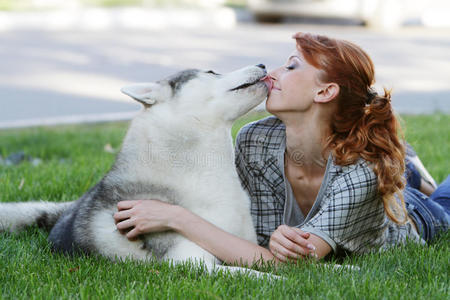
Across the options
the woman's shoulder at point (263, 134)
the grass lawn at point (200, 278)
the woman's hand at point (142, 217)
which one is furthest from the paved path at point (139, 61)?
the woman's hand at point (142, 217)

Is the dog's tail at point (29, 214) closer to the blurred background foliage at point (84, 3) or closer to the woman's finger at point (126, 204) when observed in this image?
the woman's finger at point (126, 204)

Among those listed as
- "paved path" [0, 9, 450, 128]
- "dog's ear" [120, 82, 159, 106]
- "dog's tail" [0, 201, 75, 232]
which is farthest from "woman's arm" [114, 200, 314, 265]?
"paved path" [0, 9, 450, 128]

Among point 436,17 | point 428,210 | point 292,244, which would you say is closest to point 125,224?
point 292,244

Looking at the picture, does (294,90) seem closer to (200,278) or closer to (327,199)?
(327,199)

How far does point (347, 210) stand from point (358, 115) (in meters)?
0.58

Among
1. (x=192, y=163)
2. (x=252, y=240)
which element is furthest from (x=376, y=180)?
(x=192, y=163)

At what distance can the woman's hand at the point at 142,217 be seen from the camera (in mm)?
3244

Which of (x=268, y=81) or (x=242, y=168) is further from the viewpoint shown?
(x=242, y=168)

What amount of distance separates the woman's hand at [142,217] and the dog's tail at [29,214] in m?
0.86

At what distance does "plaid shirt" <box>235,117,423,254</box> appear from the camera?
3.42 m

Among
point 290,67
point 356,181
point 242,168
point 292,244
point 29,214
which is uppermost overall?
point 290,67

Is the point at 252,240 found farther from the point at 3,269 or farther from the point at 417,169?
the point at 417,169

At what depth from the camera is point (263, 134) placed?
3984mm

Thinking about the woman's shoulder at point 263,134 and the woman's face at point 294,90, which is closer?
the woman's face at point 294,90
